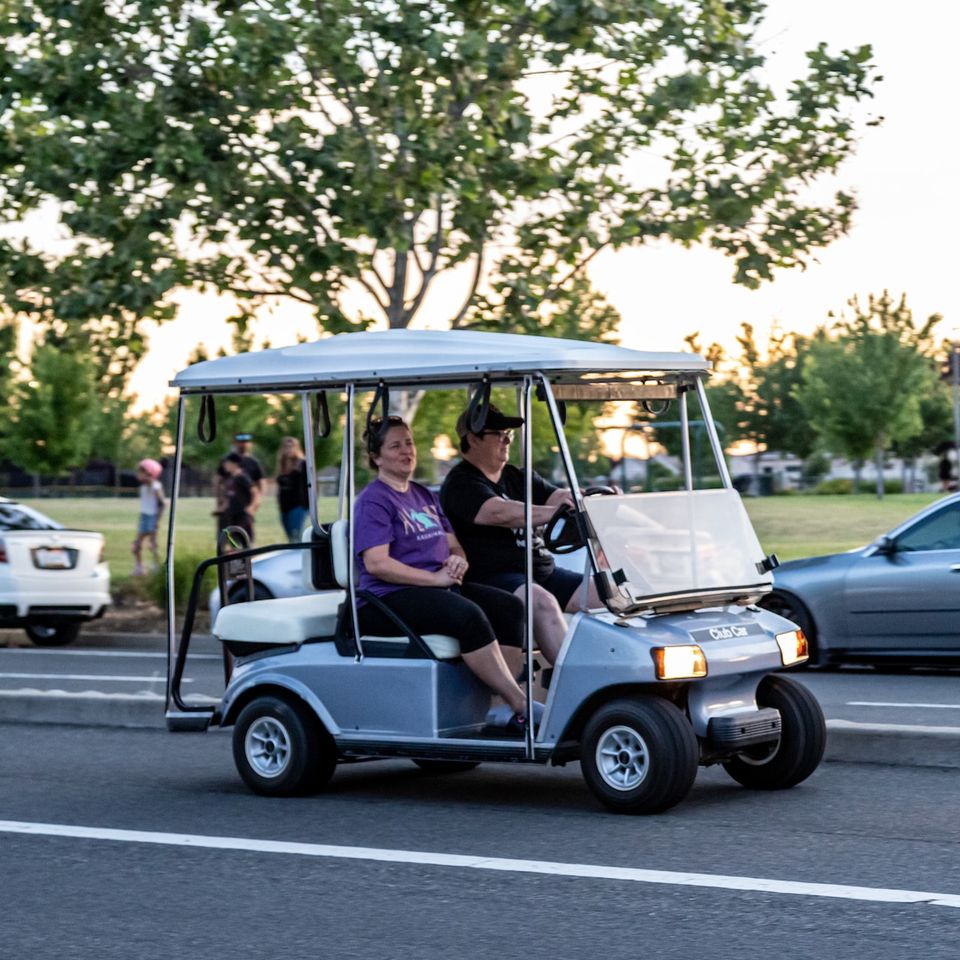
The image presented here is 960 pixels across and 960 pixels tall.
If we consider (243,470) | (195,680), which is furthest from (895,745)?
(243,470)

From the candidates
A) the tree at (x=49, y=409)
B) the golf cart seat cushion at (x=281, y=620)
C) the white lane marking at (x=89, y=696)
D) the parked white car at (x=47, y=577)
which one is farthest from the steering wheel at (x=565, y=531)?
the tree at (x=49, y=409)

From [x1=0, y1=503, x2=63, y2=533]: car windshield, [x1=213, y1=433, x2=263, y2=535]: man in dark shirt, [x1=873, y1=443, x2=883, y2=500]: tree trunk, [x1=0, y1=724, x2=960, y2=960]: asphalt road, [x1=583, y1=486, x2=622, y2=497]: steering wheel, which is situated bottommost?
[x1=0, y1=724, x2=960, y2=960]: asphalt road

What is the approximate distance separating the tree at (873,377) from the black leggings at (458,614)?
5302 cm

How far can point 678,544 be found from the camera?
8.36 metres

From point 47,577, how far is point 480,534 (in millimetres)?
11107

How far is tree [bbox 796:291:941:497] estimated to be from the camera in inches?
2436

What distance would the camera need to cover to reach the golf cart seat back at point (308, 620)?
8562 millimetres

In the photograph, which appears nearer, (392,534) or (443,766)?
(392,534)

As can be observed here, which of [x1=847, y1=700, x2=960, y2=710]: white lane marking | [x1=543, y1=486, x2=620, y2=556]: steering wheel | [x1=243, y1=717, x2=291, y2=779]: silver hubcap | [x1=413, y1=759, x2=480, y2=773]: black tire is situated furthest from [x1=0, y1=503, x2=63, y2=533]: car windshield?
[x1=543, y1=486, x2=620, y2=556]: steering wheel

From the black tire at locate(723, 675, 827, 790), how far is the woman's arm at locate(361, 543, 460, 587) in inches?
59.0

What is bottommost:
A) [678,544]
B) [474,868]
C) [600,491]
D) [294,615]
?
[474,868]

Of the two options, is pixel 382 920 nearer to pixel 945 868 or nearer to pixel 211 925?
pixel 211 925

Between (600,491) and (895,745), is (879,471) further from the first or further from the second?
(600,491)

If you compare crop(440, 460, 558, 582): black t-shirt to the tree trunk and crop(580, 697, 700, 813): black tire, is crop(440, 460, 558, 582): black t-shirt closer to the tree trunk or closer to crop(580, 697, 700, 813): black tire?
crop(580, 697, 700, 813): black tire
